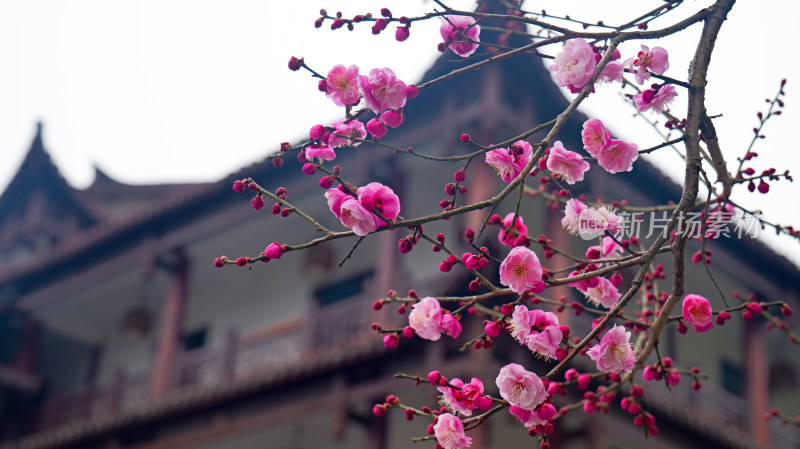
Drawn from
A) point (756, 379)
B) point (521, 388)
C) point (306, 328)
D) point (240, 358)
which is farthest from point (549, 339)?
point (756, 379)

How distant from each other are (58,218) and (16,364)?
3014mm

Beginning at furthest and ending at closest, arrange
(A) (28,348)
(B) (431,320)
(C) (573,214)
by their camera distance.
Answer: (A) (28,348) < (C) (573,214) < (B) (431,320)

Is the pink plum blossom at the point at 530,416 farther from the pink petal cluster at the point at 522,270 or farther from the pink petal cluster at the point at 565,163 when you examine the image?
the pink petal cluster at the point at 565,163

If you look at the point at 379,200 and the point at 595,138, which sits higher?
the point at 595,138

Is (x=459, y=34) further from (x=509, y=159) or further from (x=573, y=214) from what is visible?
(x=573, y=214)

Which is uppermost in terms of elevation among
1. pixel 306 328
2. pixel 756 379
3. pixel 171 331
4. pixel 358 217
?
pixel 171 331

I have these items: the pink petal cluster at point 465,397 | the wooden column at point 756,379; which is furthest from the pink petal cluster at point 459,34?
the wooden column at point 756,379

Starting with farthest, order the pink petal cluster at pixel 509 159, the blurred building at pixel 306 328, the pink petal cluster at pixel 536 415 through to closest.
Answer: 1. the blurred building at pixel 306 328
2. the pink petal cluster at pixel 509 159
3. the pink petal cluster at pixel 536 415

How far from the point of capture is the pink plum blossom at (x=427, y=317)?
298 centimetres

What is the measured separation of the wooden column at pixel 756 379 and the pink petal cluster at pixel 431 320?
8.31m

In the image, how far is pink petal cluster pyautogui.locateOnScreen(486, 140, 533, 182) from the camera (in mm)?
2940

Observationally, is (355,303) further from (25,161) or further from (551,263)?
(25,161)

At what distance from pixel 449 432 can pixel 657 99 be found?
120 centimetres

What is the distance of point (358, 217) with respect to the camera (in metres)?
2.51
